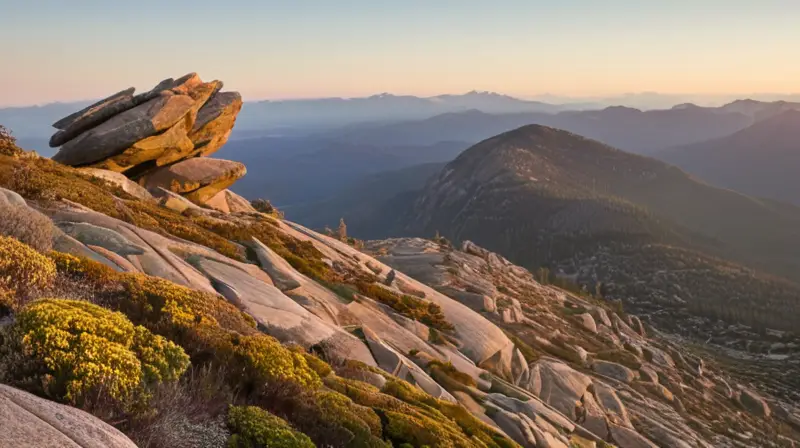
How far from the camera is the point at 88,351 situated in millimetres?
8148

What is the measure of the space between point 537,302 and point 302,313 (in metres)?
44.3

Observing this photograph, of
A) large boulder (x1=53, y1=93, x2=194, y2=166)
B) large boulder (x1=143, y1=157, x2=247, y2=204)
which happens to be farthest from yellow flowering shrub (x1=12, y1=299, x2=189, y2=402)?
large boulder (x1=143, y1=157, x2=247, y2=204)

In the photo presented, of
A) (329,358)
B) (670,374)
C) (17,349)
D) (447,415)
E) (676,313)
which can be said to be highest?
(17,349)

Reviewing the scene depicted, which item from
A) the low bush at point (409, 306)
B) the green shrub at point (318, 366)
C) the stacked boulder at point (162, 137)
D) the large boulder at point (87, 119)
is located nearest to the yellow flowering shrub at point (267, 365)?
the green shrub at point (318, 366)

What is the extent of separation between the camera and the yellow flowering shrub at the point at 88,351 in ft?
25.8

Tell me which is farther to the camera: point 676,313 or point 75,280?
point 676,313

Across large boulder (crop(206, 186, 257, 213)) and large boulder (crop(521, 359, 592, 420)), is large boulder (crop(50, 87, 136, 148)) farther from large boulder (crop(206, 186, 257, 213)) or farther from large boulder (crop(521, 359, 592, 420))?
large boulder (crop(521, 359, 592, 420))

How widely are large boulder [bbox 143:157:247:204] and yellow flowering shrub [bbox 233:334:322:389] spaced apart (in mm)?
32839

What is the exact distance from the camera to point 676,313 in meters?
126

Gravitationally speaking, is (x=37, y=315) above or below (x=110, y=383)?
above

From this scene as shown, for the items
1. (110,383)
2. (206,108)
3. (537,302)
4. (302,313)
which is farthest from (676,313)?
(110,383)

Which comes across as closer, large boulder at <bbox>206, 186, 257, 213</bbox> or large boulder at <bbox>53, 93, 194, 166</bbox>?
large boulder at <bbox>53, 93, 194, 166</bbox>

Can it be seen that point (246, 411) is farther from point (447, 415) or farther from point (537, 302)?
point (537, 302)

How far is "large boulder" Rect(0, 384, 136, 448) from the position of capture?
19.8 ft
